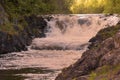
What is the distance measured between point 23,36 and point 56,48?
407cm

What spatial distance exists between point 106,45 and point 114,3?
5896 centimetres

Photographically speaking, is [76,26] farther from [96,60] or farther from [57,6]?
[96,60]

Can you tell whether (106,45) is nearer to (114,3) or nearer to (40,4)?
(40,4)

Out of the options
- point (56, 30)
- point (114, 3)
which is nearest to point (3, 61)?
point (56, 30)

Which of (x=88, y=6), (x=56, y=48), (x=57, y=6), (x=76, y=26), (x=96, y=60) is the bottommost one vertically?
(x=96, y=60)

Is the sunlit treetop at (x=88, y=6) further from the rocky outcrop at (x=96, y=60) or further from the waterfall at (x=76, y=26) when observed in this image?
the rocky outcrop at (x=96, y=60)

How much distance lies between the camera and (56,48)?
4181cm

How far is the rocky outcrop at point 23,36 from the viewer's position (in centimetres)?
3756

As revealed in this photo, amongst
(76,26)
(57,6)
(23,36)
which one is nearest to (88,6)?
(57,6)

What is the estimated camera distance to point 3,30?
3862 cm

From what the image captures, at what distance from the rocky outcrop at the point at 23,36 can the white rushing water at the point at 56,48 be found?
0.84 meters

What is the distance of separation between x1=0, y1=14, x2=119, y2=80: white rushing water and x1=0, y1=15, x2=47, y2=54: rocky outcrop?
84 centimetres

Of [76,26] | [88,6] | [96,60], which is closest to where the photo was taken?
[96,60]

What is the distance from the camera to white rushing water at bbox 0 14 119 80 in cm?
2727
